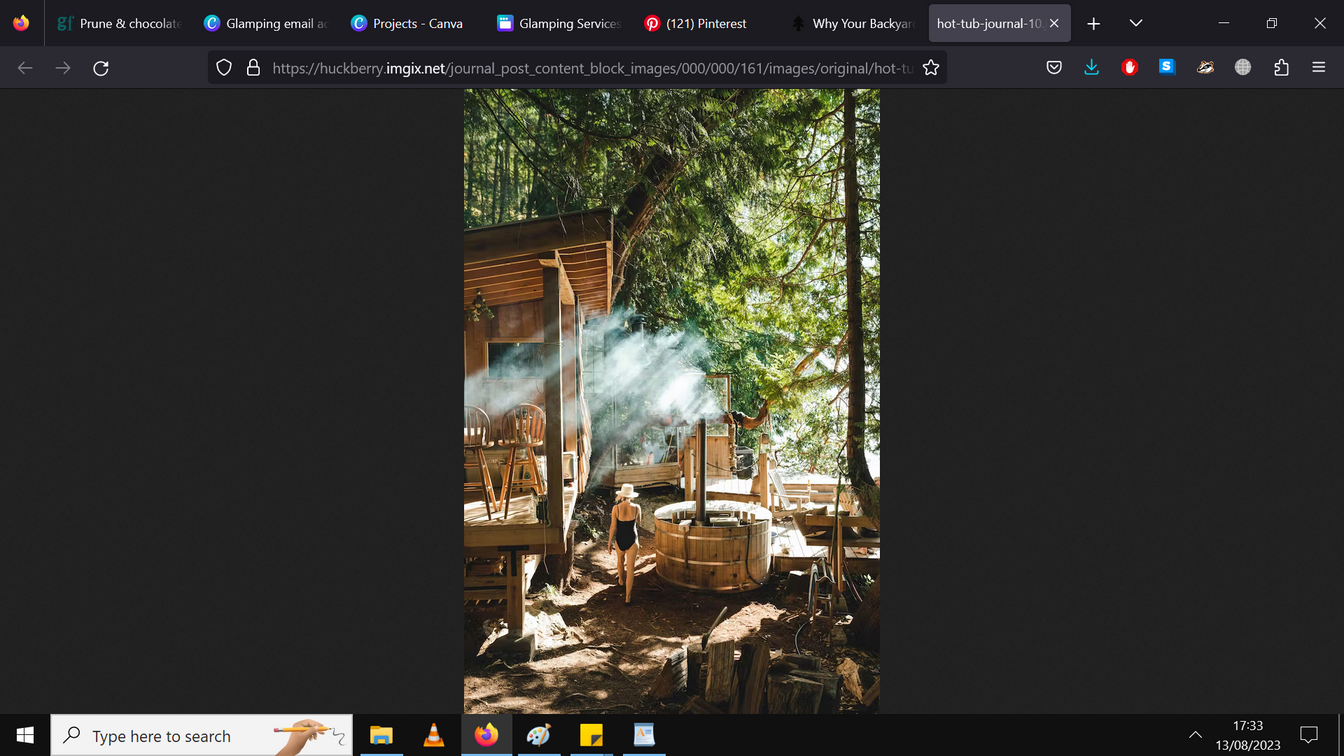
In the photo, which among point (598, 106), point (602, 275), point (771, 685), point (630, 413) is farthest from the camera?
point (630, 413)

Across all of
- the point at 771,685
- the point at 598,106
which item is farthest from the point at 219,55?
the point at 771,685

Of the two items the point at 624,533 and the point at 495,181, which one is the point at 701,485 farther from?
the point at 495,181

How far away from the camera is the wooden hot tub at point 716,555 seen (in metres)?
8.16

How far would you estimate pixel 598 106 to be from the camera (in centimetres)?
426

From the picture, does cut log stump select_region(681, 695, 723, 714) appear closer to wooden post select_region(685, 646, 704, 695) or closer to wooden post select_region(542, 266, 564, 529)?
wooden post select_region(685, 646, 704, 695)

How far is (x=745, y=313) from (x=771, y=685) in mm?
4343

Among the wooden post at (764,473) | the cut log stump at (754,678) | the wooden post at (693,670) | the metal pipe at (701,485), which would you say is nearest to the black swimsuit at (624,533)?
the metal pipe at (701,485)

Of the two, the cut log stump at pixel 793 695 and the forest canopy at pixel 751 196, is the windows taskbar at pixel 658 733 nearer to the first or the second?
the cut log stump at pixel 793 695

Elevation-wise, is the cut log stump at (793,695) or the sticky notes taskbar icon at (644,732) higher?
the sticky notes taskbar icon at (644,732)

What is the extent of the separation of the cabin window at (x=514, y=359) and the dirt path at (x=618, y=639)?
3266 mm

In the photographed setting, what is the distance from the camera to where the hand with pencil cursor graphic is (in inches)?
82.0

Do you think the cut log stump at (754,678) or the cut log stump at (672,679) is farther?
the cut log stump at (672,679)

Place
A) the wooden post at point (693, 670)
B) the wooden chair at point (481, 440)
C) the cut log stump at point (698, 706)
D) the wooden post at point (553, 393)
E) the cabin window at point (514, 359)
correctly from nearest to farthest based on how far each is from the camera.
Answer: the cut log stump at point (698, 706), the wooden post at point (693, 670), the wooden post at point (553, 393), the wooden chair at point (481, 440), the cabin window at point (514, 359)

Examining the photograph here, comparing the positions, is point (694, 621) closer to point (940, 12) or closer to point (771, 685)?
point (771, 685)
